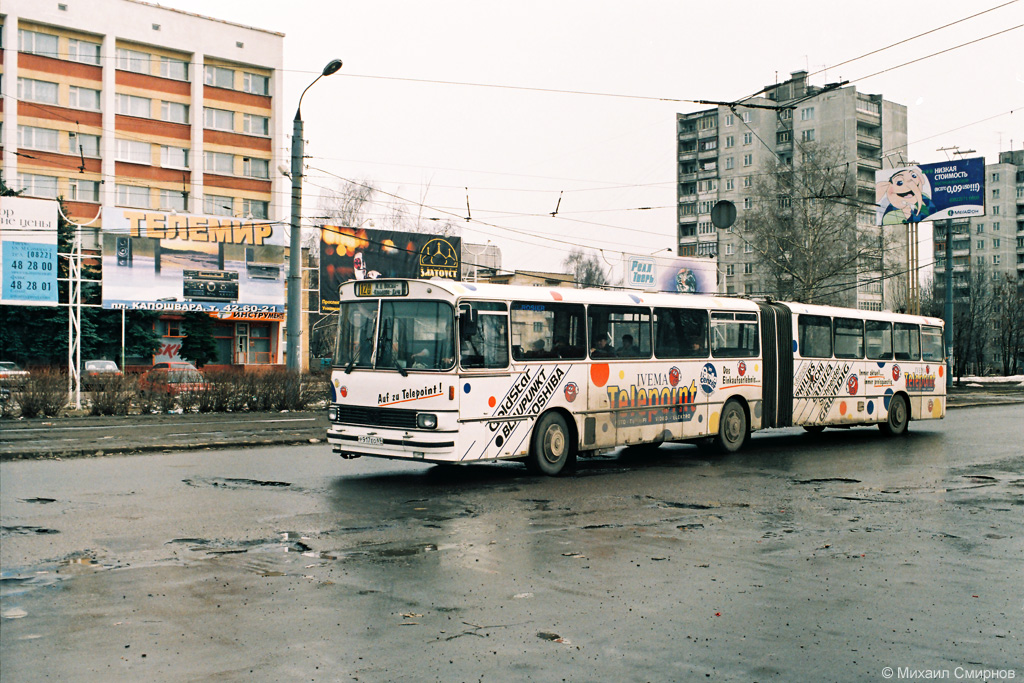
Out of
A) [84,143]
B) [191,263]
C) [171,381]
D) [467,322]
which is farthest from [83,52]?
[467,322]

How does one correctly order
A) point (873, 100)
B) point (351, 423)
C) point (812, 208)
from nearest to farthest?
1. point (351, 423)
2. point (812, 208)
3. point (873, 100)

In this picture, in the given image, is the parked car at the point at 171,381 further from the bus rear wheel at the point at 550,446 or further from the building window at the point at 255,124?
the building window at the point at 255,124

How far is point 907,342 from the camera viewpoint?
22547 mm

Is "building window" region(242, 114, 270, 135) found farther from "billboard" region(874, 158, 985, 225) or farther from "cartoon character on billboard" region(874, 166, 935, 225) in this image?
"cartoon character on billboard" region(874, 166, 935, 225)

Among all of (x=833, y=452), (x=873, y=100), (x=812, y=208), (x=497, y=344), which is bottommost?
(x=833, y=452)

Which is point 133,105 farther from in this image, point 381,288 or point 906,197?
point 381,288

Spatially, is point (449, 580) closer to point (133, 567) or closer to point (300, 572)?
point (300, 572)

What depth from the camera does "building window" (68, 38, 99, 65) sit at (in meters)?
58.2

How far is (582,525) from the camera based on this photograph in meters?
9.53

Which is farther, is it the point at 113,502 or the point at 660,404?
the point at 660,404

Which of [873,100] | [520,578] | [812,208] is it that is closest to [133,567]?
[520,578]

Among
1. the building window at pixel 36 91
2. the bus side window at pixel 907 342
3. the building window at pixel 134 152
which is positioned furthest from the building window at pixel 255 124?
the bus side window at pixel 907 342

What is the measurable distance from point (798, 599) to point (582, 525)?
3.09 m

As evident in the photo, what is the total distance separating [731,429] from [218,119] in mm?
54015
